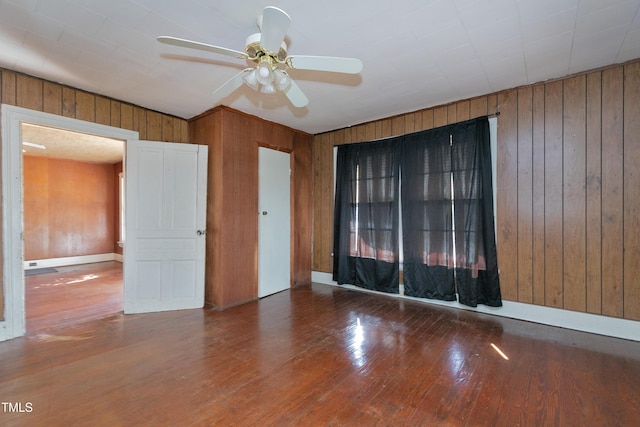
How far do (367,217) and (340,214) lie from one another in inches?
19.9

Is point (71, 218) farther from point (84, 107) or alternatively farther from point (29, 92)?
point (29, 92)

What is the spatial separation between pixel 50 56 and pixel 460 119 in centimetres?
429

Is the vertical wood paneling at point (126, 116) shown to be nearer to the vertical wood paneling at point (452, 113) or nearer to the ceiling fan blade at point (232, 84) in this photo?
the ceiling fan blade at point (232, 84)

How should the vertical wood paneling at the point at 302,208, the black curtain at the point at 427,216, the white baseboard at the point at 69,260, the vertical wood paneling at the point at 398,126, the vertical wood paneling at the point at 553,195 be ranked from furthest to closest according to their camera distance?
1. the white baseboard at the point at 69,260
2. the vertical wood paneling at the point at 302,208
3. the vertical wood paneling at the point at 398,126
4. the black curtain at the point at 427,216
5. the vertical wood paneling at the point at 553,195

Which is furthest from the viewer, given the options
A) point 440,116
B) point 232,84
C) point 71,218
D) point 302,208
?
point 71,218

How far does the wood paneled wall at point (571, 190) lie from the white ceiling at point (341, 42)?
27cm

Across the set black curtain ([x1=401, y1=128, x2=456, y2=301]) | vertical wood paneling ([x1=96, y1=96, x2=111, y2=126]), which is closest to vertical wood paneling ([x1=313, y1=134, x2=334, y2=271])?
black curtain ([x1=401, y1=128, x2=456, y2=301])

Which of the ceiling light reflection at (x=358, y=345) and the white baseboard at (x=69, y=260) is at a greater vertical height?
the white baseboard at (x=69, y=260)

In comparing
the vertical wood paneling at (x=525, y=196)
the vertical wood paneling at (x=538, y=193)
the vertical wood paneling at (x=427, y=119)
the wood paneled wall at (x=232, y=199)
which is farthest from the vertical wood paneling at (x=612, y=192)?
the wood paneled wall at (x=232, y=199)

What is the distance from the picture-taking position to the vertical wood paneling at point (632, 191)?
260cm

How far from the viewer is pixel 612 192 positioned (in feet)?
8.86

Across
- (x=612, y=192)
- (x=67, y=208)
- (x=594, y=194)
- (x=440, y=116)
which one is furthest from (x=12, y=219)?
(x=612, y=192)

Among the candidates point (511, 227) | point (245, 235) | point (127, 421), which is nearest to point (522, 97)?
point (511, 227)

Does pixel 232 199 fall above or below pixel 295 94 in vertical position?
below
